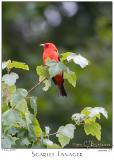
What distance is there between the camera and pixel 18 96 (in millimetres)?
3875

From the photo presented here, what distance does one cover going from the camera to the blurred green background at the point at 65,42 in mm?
8945

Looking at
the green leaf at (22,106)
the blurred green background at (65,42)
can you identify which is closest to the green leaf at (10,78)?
the green leaf at (22,106)

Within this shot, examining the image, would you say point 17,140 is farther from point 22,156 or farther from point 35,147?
point 22,156

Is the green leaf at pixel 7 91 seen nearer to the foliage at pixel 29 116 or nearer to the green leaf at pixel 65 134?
the foliage at pixel 29 116

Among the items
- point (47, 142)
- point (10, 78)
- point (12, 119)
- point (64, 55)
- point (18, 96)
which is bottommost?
point (47, 142)

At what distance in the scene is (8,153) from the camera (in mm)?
4359

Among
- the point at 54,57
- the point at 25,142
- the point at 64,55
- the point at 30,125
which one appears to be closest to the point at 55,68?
the point at 64,55

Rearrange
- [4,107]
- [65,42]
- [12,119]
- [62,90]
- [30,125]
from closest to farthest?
[12,119] < [30,125] < [4,107] < [62,90] < [65,42]

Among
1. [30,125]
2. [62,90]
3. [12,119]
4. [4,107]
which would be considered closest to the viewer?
[12,119]

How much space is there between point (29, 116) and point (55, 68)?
0.31 meters

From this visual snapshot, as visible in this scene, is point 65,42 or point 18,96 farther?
point 65,42

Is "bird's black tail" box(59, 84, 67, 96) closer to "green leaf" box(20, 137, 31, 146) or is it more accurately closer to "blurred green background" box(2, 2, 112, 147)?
"green leaf" box(20, 137, 31, 146)

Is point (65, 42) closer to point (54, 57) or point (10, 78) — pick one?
point (54, 57)

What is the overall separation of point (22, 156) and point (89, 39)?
6.35 meters
